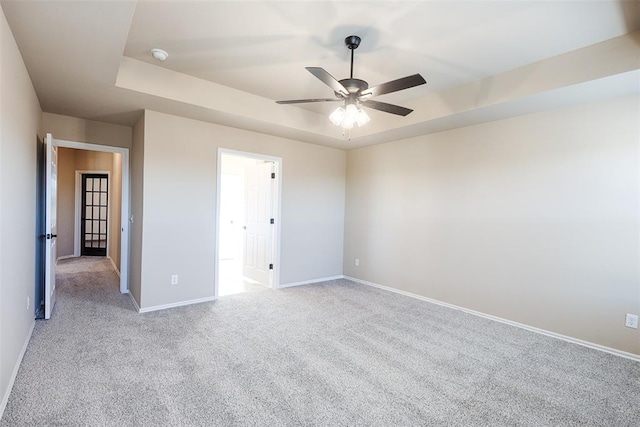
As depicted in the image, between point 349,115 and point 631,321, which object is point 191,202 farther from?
point 631,321

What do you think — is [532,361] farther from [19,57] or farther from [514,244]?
[19,57]

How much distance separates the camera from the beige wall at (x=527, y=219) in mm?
2938

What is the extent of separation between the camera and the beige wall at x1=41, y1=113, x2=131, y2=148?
3.97 metres

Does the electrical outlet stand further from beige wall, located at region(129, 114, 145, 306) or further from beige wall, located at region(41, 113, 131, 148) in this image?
beige wall, located at region(41, 113, 131, 148)

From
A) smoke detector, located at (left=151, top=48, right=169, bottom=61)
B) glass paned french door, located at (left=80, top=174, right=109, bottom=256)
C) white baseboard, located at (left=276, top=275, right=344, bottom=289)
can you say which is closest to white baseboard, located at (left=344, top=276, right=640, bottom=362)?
white baseboard, located at (left=276, top=275, right=344, bottom=289)

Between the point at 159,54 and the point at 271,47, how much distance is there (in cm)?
104

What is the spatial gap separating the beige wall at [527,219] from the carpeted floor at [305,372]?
0.42m

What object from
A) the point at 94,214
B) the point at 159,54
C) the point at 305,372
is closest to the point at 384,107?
the point at 159,54

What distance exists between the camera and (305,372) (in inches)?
96.4

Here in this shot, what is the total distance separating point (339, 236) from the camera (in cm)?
568

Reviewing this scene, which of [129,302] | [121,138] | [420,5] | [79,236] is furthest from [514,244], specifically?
[79,236]

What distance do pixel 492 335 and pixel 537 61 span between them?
8.86 feet

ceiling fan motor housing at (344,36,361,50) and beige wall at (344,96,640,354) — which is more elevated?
ceiling fan motor housing at (344,36,361,50)

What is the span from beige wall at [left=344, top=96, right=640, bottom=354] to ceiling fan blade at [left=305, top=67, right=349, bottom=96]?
2267mm
